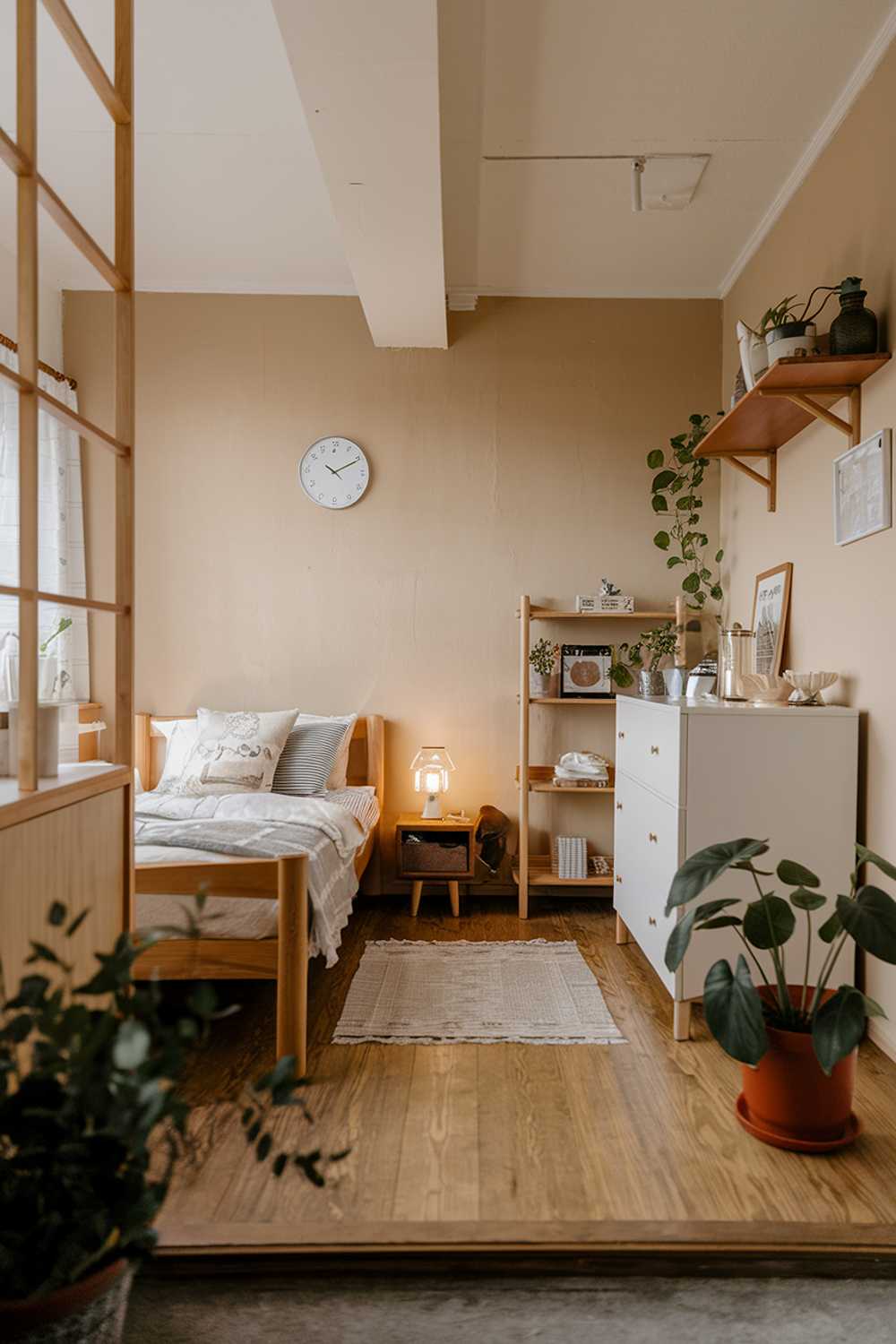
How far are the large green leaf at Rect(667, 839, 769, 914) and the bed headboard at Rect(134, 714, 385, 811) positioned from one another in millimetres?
2346

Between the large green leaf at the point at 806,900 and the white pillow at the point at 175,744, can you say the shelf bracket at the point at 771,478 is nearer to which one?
the large green leaf at the point at 806,900

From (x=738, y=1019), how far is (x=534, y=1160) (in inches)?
21.4

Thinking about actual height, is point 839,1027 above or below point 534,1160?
above

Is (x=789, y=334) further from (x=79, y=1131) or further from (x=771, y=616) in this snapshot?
(x=79, y=1131)

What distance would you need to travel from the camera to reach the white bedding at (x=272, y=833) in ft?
8.15

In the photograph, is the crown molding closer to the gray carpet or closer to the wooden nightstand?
the wooden nightstand

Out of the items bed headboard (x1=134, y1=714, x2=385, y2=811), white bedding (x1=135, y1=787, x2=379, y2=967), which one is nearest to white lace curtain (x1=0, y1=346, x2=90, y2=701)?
bed headboard (x1=134, y1=714, x2=385, y2=811)

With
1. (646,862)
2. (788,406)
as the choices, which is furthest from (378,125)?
(646,862)

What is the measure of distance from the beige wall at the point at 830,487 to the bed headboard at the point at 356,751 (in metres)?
1.82

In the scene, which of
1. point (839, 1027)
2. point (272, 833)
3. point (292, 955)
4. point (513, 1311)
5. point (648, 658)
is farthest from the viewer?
point (648, 658)

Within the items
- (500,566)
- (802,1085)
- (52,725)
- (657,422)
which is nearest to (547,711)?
(500,566)

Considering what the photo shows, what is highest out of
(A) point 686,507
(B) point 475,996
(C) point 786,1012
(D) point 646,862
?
(A) point 686,507

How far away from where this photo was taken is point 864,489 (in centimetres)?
274

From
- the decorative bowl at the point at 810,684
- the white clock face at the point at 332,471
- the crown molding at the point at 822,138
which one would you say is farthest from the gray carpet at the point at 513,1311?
the white clock face at the point at 332,471
